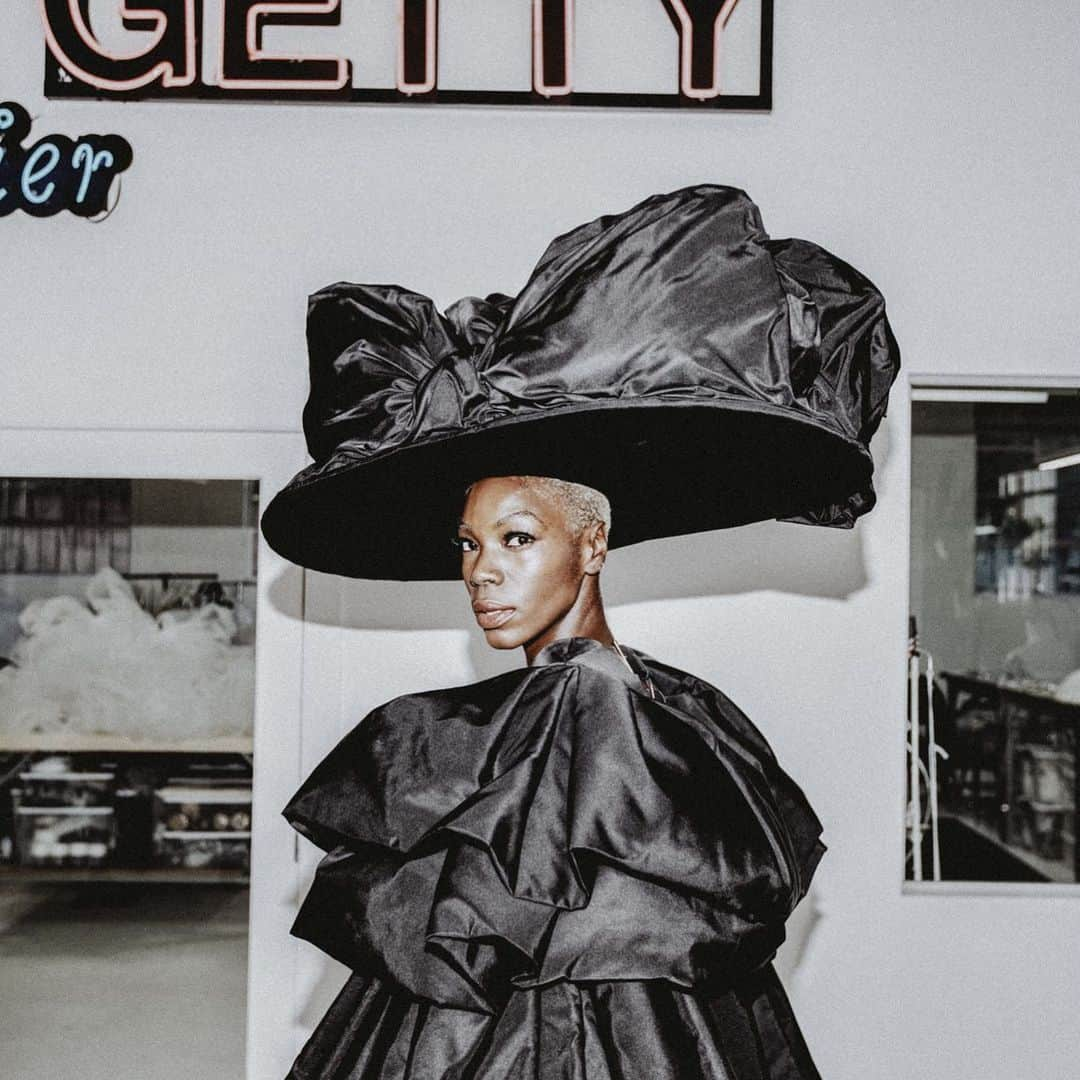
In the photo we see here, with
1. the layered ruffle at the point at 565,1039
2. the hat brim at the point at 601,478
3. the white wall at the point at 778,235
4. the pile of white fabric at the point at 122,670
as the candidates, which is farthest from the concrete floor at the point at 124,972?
the layered ruffle at the point at 565,1039

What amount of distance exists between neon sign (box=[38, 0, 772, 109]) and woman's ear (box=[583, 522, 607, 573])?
5.00 feet

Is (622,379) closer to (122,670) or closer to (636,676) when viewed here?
(636,676)

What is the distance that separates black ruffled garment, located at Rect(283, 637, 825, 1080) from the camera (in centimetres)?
144

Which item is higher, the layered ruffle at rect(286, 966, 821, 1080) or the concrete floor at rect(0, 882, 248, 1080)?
the layered ruffle at rect(286, 966, 821, 1080)

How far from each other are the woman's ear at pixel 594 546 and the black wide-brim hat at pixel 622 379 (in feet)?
0.32

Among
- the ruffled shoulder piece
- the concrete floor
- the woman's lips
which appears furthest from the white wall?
the ruffled shoulder piece

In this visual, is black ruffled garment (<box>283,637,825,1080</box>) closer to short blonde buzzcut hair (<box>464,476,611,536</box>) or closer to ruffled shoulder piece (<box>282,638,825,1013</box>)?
ruffled shoulder piece (<box>282,638,825,1013</box>)

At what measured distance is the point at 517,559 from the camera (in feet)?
5.55

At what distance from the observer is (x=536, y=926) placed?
1.43 metres

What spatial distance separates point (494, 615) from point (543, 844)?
0.35 metres

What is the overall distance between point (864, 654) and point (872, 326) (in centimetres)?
146

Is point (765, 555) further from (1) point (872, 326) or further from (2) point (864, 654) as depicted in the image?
(1) point (872, 326)

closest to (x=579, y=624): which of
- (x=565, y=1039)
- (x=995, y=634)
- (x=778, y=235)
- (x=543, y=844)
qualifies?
(x=543, y=844)

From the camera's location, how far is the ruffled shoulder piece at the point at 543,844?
1.44 m
